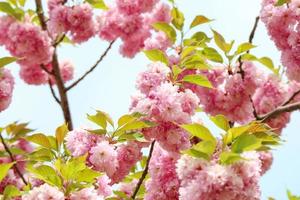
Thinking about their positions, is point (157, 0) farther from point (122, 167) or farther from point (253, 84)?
point (122, 167)

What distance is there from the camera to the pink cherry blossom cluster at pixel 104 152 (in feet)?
10.8

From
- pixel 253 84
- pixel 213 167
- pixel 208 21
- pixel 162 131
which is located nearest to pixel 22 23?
pixel 208 21

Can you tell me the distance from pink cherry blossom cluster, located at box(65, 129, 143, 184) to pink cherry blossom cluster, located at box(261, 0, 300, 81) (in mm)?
1315

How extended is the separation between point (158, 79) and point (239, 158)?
48.0 inches

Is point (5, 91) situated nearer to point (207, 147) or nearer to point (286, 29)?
point (286, 29)

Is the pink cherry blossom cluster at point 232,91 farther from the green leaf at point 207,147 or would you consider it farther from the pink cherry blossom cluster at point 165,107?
the green leaf at point 207,147

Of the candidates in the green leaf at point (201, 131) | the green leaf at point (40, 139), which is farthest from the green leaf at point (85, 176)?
the green leaf at point (201, 131)

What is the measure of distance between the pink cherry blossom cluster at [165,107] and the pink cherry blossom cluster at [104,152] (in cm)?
27

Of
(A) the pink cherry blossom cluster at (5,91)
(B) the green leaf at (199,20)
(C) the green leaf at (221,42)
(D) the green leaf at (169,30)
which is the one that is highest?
(B) the green leaf at (199,20)

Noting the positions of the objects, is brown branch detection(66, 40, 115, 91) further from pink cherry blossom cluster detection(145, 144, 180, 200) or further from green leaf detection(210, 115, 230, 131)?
green leaf detection(210, 115, 230, 131)

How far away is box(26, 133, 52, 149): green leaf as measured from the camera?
3246 millimetres

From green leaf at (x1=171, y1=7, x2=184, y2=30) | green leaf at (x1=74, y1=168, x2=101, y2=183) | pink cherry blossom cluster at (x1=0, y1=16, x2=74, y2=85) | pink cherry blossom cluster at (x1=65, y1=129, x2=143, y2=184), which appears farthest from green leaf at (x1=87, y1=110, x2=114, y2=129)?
pink cherry blossom cluster at (x1=0, y1=16, x2=74, y2=85)

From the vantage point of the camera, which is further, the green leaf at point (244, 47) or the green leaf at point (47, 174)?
the green leaf at point (244, 47)

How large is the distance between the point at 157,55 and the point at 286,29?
100 centimetres
